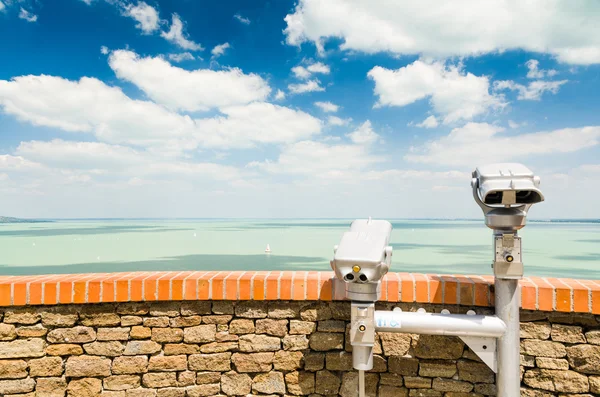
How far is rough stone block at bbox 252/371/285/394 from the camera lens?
2.42m

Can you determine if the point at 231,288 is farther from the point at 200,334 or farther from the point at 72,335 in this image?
the point at 72,335

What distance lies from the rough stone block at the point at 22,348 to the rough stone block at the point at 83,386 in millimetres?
260

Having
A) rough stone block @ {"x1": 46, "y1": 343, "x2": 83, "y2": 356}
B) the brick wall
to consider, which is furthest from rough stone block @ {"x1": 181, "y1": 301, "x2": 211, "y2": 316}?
rough stone block @ {"x1": 46, "y1": 343, "x2": 83, "y2": 356}

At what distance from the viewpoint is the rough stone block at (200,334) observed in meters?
2.41

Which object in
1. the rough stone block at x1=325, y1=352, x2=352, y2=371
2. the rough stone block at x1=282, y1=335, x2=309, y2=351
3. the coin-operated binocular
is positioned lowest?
the rough stone block at x1=325, y1=352, x2=352, y2=371

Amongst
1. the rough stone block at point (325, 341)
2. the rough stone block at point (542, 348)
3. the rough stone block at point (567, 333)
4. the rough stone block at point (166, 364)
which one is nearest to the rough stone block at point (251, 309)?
the rough stone block at point (325, 341)

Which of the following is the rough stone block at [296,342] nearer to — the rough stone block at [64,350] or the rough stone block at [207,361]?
the rough stone block at [207,361]

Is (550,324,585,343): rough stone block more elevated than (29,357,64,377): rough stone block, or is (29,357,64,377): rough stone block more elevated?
(550,324,585,343): rough stone block

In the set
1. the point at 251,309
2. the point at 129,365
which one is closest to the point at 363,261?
the point at 251,309

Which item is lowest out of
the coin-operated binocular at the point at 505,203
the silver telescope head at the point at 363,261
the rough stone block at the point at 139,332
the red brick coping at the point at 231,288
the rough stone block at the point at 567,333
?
the rough stone block at the point at 139,332

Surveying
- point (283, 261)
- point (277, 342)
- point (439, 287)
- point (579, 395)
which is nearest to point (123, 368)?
point (277, 342)

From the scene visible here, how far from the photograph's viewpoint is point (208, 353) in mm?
2418

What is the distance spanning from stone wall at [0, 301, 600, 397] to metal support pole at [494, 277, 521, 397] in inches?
9.7

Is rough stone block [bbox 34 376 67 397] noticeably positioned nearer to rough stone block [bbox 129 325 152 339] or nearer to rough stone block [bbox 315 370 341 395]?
rough stone block [bbox 129 325 152 339]
